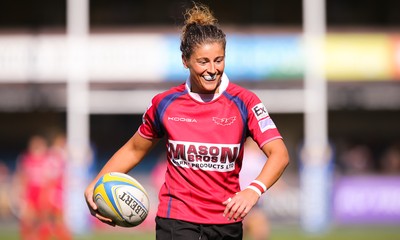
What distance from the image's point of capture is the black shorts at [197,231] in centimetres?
534

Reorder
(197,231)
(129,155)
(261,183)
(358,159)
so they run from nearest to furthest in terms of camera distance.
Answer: (261,183) → (197,231) → (129,155) → (358,159)

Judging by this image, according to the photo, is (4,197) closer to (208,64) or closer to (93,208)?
(93,208)

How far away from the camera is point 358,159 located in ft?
77.9

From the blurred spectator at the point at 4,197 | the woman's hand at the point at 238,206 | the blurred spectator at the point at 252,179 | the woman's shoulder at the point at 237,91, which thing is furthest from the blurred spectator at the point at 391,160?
the woman's hand at the point at 238,206

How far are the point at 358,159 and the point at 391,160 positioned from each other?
935 mm

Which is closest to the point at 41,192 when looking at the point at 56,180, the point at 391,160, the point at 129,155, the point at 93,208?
the point at 56,180

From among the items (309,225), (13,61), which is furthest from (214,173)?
(13,61)

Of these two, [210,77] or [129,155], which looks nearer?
[210,77]

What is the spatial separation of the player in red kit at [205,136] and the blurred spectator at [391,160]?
16556mm

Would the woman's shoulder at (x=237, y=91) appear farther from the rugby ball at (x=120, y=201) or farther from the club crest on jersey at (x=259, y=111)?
the rugby ball at (x=120, y=201)

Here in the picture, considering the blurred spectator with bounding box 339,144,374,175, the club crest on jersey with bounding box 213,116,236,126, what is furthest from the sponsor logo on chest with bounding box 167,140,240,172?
the blurred spectator with bounding box 339,144,374,175

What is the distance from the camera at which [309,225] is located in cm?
1870

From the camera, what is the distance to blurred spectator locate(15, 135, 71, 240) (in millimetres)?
14352

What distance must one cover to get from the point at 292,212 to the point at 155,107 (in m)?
13.9
